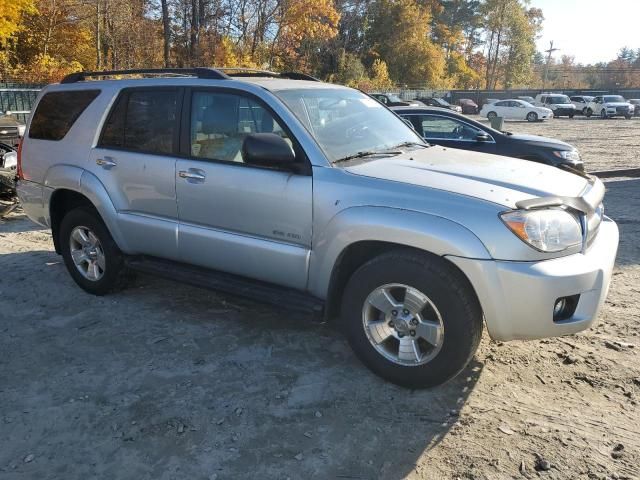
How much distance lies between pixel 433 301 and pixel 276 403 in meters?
1.10

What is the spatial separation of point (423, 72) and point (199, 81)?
203 ft

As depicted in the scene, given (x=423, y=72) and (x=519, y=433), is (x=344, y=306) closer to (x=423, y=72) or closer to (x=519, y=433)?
(x=519, y=433)

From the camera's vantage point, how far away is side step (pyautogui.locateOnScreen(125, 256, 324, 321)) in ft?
11.8

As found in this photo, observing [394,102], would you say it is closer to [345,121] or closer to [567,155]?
[567,155]

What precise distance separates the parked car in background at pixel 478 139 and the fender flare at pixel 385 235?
19.5 feet

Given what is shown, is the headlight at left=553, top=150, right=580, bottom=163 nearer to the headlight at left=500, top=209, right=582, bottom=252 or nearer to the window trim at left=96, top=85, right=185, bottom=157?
the headlight at left=500, top=209, right=582, bottom=252

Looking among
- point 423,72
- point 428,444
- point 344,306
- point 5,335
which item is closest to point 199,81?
point 344,306

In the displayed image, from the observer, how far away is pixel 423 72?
204ft

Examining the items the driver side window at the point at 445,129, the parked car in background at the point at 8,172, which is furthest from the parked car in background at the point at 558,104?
the parked car in background at the point at 8,172

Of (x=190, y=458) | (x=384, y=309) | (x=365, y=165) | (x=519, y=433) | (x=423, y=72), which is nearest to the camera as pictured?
(x=190, y=458)

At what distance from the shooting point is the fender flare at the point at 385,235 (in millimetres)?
3016

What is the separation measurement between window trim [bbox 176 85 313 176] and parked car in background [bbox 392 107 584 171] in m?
5.43

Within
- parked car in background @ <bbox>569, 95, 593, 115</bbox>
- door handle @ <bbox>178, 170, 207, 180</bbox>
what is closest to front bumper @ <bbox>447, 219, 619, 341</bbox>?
door handle @ <bbox>178, 170, 207, 180</bbox>

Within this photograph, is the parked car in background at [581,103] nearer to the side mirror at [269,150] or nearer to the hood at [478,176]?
the hood at [478,176]
